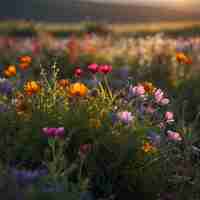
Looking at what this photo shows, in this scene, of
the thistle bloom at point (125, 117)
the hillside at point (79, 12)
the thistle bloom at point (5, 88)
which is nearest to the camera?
the thistle bloom at point (125, 117)

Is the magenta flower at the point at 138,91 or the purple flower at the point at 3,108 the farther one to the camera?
the magenta flower at the point at 138,91

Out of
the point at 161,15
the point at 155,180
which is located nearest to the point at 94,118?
the point at 155,180

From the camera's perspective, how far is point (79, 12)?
42.1 metres

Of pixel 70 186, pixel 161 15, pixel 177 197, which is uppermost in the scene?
pixel 70 186

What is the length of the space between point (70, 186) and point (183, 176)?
40.8 inches

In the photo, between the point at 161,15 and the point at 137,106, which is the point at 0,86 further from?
the point at 161,15

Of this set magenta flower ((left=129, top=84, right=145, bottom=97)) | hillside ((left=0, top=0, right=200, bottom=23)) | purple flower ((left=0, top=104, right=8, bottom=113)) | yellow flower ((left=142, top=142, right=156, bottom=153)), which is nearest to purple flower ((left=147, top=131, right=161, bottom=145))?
yellow flower ((left=142, top=142, right=156, bottom=153))

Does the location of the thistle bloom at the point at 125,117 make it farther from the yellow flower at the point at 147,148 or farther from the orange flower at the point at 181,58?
the orange flower at the point at 181,58

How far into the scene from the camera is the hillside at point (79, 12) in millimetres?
39812

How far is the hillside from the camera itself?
39.8m

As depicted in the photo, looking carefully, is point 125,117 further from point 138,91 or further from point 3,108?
point 3,108

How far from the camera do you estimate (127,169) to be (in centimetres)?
423

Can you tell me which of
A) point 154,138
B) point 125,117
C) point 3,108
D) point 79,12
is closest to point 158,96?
point 154,138

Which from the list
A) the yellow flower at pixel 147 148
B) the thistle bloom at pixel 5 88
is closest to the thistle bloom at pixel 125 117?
the yellow flower at pixel 147 148
